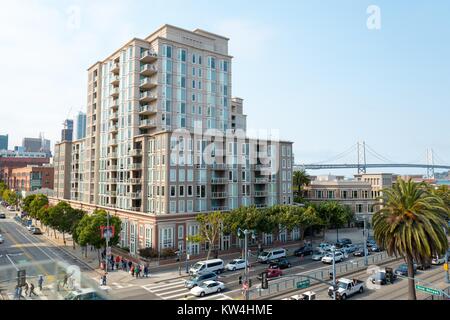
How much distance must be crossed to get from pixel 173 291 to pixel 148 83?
41318 mm

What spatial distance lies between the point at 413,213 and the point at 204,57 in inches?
2138

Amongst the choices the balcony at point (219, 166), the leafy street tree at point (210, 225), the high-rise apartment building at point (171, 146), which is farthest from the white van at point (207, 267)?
the balcony at point (219, 166)

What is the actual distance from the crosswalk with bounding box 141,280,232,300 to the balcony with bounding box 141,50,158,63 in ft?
140

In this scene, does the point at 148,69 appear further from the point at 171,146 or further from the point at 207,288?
the point at 207,288

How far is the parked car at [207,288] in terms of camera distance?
37.9 meters

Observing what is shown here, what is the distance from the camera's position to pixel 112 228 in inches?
1919

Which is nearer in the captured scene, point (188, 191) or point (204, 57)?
point (188, 191)

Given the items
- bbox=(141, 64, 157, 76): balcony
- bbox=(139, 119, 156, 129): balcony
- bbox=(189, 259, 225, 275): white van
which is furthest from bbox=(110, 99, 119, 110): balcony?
bbox=(189, 259, 225, 275): white van

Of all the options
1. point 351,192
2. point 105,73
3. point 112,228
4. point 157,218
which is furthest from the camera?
point 351,192

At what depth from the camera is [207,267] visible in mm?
47188

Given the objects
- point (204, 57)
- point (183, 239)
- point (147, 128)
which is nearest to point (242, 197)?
point (183, 239)

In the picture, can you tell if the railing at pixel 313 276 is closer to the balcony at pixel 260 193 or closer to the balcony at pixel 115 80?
the balcony at pixel 260 193
